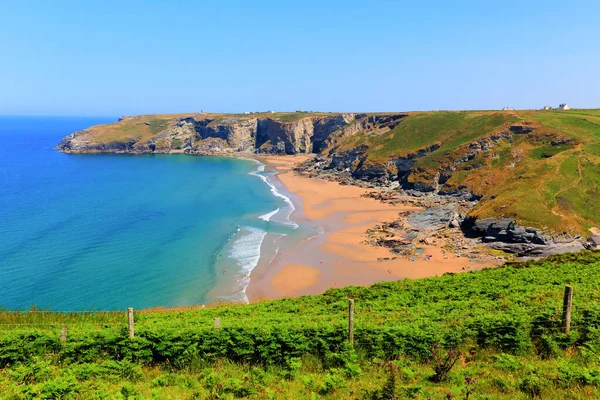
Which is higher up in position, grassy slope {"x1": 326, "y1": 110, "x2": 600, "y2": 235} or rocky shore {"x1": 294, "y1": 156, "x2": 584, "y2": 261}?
grassy slope {"x1": 326, "y1": 110, "x2": 600, "y2": 235}

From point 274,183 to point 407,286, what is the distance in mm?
80404

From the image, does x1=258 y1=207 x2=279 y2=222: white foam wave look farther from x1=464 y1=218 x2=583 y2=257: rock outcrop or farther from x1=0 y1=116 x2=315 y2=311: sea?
x1=464 y1=218 x2=583 y2=257: rock outcrop

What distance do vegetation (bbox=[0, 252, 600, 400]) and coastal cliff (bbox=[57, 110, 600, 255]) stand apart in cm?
3805

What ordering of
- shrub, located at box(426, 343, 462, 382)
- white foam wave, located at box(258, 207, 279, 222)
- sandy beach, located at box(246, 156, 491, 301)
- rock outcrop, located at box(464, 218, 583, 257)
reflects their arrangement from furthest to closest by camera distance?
white foam wave, located at box(258, 207, 279, 222)
rock outcrop, located at box(464, 218, 583, 257)
sandy beach, located at box(246, 156, 491, 301)
shrub, located at box(426, 343, 462, 382)

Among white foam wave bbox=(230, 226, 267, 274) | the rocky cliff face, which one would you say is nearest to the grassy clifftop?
the rocky cliff face

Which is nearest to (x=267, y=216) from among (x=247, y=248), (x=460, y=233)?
(x=247, y=248)

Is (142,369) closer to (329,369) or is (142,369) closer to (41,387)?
(41,387)

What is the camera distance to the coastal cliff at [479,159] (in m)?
52.0

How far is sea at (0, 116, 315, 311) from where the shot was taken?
128 ft

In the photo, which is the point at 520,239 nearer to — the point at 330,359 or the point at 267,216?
the point at 267,216

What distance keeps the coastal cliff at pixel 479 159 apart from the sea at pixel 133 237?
2824 centimetres

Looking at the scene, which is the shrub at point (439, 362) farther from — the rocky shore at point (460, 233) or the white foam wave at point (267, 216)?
the white foam wave at point (267, 216)

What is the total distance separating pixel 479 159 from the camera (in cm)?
8288

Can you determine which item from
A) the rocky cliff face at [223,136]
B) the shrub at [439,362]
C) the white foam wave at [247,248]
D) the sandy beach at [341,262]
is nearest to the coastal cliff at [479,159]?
the rocky cliff face at [223,136]
